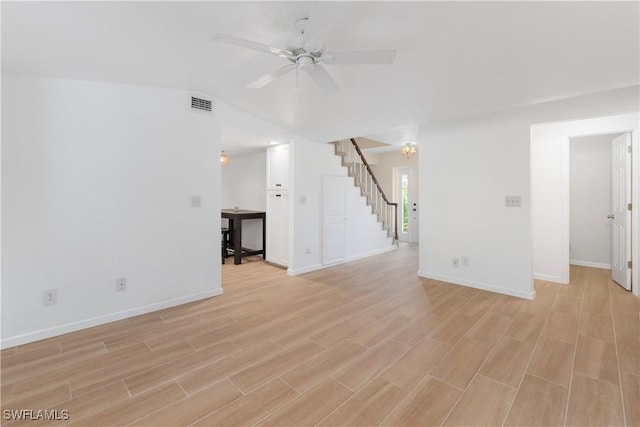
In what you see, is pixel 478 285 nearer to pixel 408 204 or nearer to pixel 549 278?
pixel 549 278

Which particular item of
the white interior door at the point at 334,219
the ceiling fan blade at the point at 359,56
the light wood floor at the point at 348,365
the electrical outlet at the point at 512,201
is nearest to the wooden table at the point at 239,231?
the white interior door at the point at 334,219

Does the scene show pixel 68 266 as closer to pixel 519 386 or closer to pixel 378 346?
pixel 378 346

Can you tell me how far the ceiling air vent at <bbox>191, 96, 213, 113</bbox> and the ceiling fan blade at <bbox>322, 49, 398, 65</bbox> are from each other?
2.14 m

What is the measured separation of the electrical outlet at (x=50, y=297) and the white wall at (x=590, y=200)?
7779 mm

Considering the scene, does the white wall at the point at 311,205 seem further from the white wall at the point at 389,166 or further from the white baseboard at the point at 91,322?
the white wall at the point at 389,166

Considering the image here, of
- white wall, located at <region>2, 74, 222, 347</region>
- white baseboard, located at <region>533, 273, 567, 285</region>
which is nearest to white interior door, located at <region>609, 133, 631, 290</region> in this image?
white baseboard, located at <region>533, 273, 567, 285</region>

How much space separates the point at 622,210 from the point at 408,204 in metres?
4.70

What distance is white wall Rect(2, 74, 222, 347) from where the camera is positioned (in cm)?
245

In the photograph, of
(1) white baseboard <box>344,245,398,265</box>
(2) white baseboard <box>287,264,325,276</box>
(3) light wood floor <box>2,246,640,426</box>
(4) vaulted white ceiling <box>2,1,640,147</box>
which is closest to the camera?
(3) light wood floor <box>2,246,640,426</box>

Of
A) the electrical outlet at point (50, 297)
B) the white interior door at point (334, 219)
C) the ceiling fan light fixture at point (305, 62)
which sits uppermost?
the ceiling fan light fixture at point (305, 62)

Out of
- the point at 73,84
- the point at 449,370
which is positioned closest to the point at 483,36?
the point at 449,370

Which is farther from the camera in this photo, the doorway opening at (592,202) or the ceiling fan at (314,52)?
the doorway opening at (592,202)

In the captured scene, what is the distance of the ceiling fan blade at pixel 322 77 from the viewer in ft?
6.83

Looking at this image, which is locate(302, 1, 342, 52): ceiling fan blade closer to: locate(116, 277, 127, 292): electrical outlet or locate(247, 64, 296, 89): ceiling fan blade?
locate(247, 64, 296, 89): ceiling fan blade
